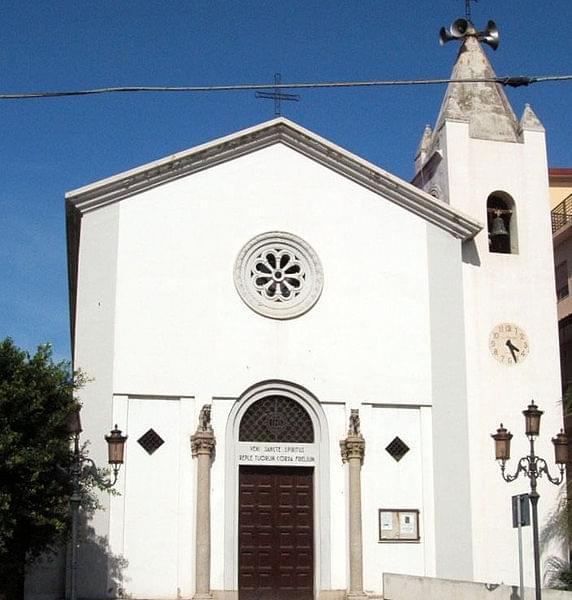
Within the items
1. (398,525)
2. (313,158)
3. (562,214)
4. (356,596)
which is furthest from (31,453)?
(562,214)

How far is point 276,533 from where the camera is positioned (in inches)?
849

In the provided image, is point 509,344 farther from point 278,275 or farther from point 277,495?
point 277,495

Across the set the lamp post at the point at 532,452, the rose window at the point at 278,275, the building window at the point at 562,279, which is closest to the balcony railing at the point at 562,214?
the building window at the point at 562,279

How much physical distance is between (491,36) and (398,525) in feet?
42.4

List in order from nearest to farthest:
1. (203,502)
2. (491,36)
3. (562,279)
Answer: (203,502)
(491,36)
(562,279)

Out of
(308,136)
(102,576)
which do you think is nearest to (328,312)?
(308,136)

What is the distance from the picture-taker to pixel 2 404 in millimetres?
17562

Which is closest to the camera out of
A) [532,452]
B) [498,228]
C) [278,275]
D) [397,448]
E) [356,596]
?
[532,452]

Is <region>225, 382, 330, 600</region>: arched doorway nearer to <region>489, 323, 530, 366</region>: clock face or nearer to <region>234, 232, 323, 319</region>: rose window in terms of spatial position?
<region>234, 232, 323, 319</region>: rose window

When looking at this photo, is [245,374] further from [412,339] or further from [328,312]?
[412,339]

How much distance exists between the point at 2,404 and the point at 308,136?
938cm

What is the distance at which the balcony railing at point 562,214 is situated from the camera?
32544mm

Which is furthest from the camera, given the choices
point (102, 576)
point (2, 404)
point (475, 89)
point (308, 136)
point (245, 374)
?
point (475, 89)

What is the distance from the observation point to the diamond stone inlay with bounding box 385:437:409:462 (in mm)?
22062
